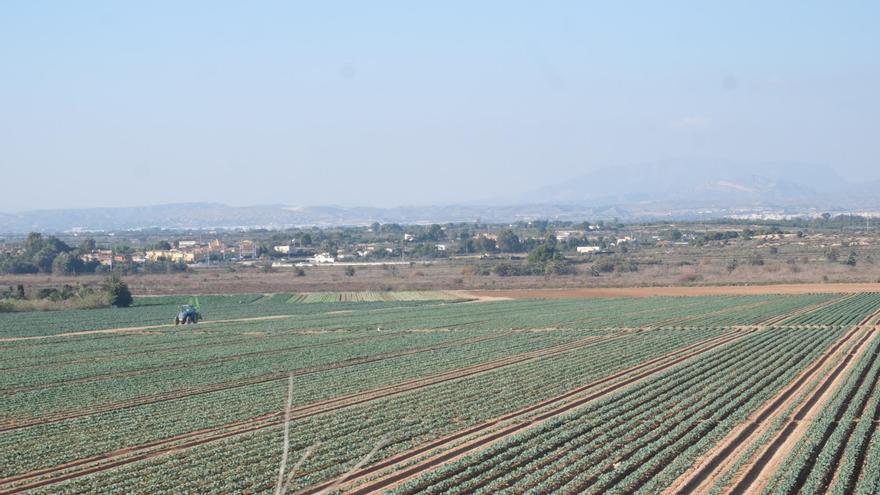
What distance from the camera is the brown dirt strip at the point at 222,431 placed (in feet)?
67.5

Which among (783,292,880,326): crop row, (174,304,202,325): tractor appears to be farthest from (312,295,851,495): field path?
(174,304,202,325): tractor

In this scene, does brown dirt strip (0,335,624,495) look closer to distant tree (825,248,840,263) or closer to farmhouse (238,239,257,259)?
distant tree (825,248,840,263)

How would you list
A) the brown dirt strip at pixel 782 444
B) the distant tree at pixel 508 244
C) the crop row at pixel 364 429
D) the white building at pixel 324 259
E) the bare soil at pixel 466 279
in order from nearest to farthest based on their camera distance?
the brown dirt strip at pixel 782 444, the crop row at pixel 364 429, the bare soil at pixel 466 279, the white building at pixel 324 259, the distant tree at pixel 508 244

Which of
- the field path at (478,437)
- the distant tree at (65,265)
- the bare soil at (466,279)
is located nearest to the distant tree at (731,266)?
the bare soil at (466,279)

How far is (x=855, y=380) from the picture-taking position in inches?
1225

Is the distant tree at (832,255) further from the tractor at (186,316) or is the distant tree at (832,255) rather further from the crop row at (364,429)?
the crop row at (364,429)

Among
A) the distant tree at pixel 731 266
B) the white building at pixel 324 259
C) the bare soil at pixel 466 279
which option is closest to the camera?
the bare soil at pixel 466 279

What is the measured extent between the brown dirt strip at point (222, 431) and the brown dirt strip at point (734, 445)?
34.5 ft

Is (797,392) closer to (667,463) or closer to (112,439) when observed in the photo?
(667,463)

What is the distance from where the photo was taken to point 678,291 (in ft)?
283

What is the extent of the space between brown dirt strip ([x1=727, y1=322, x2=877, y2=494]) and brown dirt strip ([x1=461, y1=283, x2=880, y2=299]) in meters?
49.6

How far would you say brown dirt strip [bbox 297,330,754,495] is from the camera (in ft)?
65.2

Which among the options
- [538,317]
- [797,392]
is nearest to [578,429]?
[797,392]

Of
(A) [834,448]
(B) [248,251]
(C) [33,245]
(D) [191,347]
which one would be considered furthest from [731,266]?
(B) [248,251]
